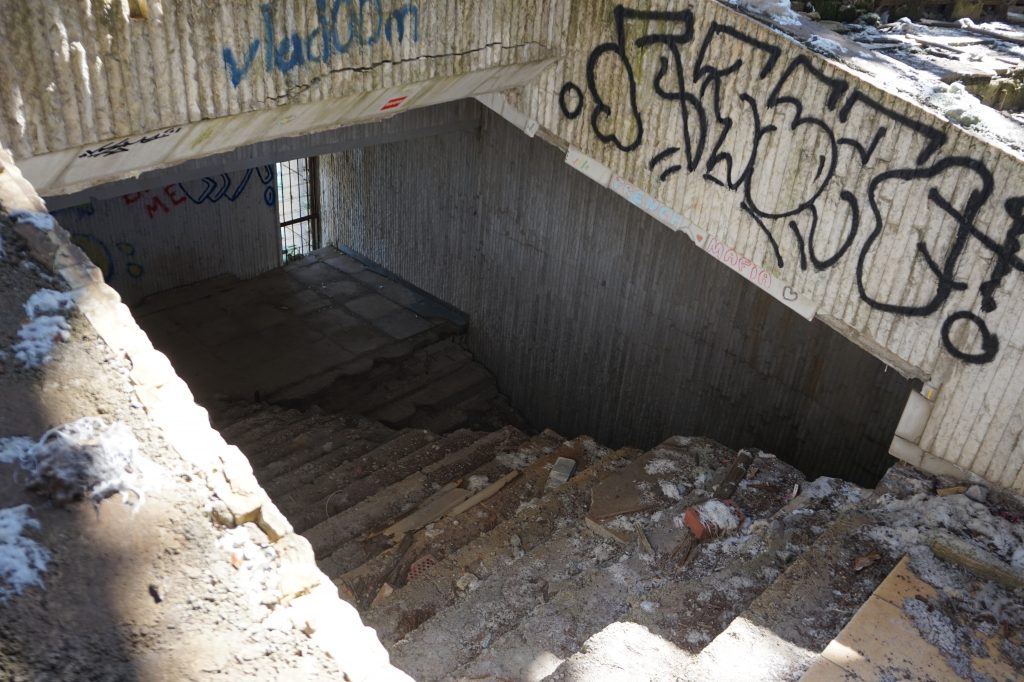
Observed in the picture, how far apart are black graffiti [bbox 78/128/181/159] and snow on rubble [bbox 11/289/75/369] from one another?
76.6 inches

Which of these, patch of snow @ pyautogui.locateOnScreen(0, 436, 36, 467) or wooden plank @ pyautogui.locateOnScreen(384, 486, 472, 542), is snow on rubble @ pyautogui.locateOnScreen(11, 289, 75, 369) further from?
wooden plank @ pyautogui.locateOnScreen(384, 486, 472, 542)

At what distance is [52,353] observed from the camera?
11.7 feet

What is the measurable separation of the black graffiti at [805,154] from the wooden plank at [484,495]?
147 inches

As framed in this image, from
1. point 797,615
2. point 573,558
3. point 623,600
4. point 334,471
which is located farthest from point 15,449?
point 334,471

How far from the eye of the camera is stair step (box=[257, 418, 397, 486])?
9.84 m

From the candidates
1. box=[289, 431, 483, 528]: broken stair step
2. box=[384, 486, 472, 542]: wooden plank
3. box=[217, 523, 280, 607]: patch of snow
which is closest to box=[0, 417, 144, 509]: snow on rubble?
box=[217, 523, 280, 607]: patch of snow

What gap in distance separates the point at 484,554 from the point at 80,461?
14.1 ft

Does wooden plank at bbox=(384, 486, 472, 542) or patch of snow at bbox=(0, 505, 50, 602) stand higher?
patch of snow at bbox=(0, 505, 50, 602)

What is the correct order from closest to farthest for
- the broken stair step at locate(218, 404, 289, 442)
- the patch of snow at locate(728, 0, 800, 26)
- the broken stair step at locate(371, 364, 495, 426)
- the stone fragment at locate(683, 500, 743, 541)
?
the stone fragment at locate(683, 500, 743, 541) → the patch of snow at locate(728, 0, 800, 26) → the broken stair step at locate(218, 404, 289, 442) → the broken stair step at locate(371, 364, 495, 426)

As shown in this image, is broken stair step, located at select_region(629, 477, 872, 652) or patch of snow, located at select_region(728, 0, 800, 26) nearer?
broken stair step, located at select_region(629, 477, 872, 652)

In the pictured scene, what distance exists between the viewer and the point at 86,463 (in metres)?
3.21

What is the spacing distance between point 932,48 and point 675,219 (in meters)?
2.96

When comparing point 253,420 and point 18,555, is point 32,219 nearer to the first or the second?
point 18,555

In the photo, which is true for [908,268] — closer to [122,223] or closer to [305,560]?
[305,560]
